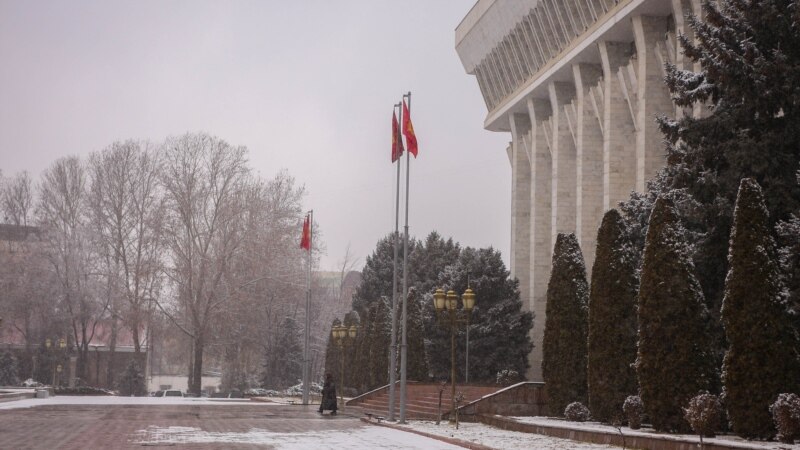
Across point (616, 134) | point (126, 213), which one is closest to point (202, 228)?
point (126, 213)

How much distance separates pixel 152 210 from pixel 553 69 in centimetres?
2589

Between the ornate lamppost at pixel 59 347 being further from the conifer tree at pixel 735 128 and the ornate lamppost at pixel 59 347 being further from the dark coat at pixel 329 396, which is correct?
the conifer tree at pixel 735 128

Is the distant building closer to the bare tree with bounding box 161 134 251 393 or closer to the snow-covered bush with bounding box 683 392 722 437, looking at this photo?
the bare tree with bounding box 161 134 251 393

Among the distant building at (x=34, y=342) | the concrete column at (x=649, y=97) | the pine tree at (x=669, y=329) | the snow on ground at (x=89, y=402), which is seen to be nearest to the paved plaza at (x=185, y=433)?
the pine tree at (x=669, y=329)

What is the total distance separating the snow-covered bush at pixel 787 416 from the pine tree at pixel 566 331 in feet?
35.5

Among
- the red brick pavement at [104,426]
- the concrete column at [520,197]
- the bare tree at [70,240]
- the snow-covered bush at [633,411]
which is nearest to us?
the red brick pavement at [104,426]

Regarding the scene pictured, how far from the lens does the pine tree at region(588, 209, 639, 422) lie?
24.1m

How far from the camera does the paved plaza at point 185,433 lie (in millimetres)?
18812

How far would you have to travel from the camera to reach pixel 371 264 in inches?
2943

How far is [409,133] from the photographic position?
3081cm

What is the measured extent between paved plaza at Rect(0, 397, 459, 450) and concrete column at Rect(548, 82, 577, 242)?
73.7 ft

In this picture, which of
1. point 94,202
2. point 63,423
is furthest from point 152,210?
point 63,423

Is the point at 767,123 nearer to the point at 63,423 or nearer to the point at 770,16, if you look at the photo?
the point at 770,16

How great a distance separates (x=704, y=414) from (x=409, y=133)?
15.2 metres
